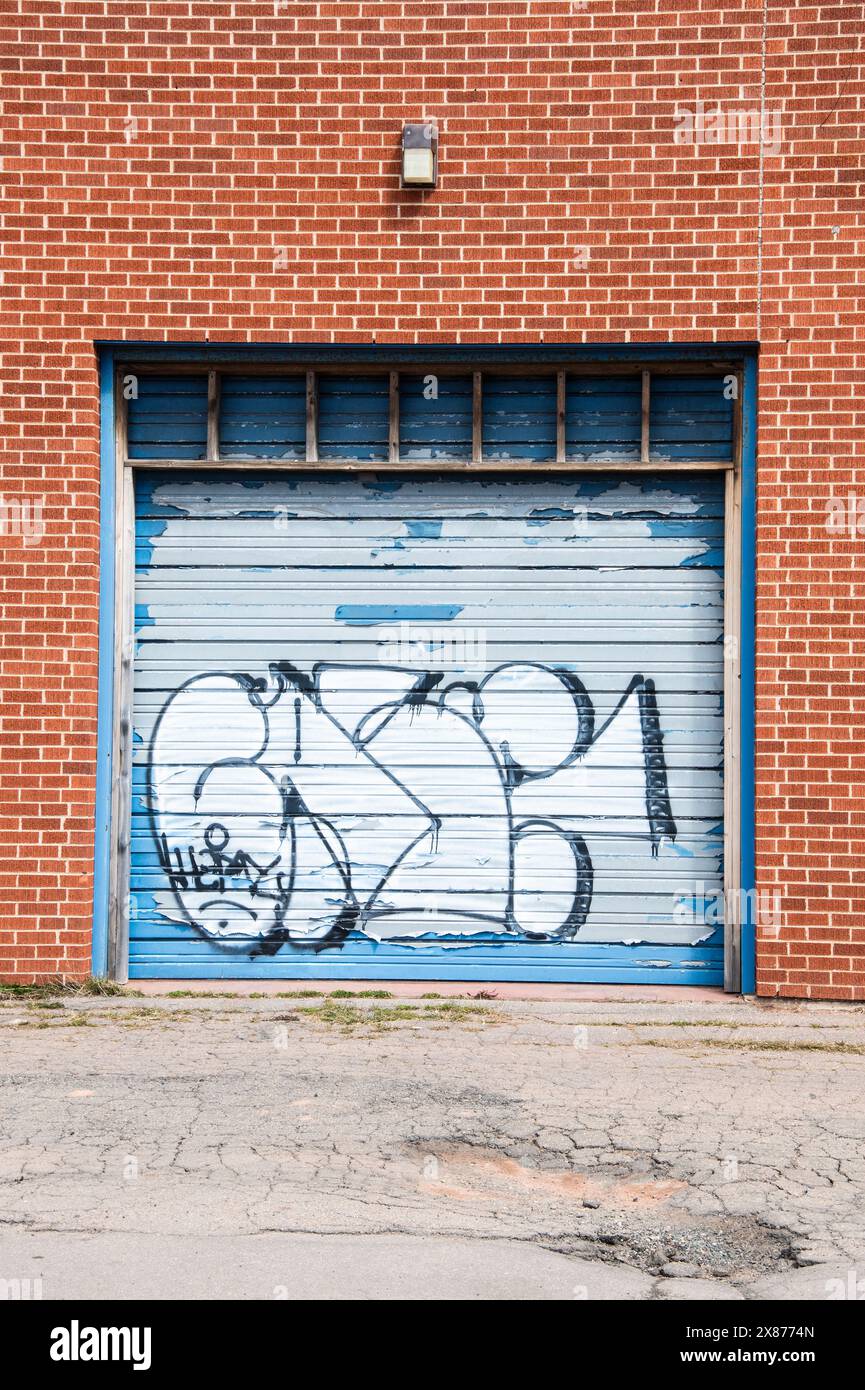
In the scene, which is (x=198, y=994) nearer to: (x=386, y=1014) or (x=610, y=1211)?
(x=386, y=1014)

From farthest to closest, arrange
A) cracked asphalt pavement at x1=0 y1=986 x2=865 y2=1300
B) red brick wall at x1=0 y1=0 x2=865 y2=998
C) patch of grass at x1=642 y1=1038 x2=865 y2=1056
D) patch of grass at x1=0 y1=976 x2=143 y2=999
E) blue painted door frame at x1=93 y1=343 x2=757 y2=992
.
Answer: blue painted door frame at x1=93 y1=343 x2=757 y2=992
red brick wall at x1=0 y1=0 x2=865 y2=998
patch of grass at x1=0 y1=976 x2=143 y2=999
patch of grass at x1=642 y1=1038 x2=865 y2=1056
cracked asphalt pavement at x1=0 y1=986 x2=865 y2=1300

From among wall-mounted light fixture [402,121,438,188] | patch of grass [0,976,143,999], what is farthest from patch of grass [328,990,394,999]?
wall-mounted light fixture [402,121,438,188]

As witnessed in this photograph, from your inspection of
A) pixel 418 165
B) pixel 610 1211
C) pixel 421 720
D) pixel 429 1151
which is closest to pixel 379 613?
pixel 421 720

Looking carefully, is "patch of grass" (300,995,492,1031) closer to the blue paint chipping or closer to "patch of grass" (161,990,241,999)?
"patch of grass" (161,990,241,999)

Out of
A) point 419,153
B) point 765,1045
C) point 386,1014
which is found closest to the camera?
point 765,1045

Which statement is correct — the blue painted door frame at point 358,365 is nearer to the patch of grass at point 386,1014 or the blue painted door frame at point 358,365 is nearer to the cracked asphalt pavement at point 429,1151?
the cracked asphalt pavement at point 429,1151

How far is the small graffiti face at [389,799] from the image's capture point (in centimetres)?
797

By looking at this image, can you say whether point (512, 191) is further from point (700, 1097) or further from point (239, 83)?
point (700, 1097)

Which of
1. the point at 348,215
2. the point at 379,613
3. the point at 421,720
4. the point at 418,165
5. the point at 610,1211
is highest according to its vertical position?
the point at 418,165

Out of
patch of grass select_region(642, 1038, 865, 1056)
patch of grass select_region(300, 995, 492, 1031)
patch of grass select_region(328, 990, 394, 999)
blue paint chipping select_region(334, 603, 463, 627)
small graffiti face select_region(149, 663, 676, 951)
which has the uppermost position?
blue paint chipping select_region(334, 603, 463, 627)

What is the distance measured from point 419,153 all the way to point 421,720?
10.9 ft

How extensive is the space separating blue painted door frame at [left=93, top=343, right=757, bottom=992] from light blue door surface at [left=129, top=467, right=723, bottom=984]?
0.21 m

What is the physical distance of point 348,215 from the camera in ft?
25.4

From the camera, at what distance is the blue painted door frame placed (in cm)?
779
